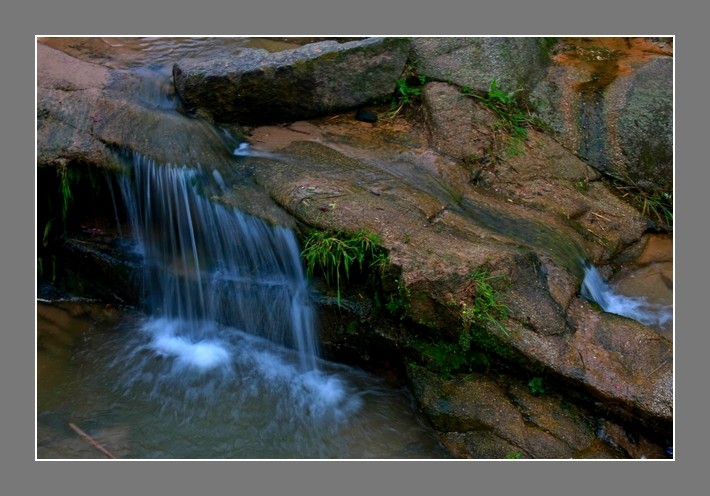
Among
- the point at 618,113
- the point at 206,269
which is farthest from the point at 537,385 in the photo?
the point at 618,113

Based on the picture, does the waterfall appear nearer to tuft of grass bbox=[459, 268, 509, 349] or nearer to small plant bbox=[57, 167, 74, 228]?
small plant bbox=[57, 167, 74, 228]

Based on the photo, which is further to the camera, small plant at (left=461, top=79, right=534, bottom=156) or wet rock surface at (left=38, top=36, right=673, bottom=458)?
small plant at (left=461, top=79, right=534, bottom=156)

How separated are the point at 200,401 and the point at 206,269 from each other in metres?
1.03

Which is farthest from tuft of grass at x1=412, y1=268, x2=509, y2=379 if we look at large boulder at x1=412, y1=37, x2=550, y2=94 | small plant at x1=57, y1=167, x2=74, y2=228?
small plant at x1=57, y1=167, x2=74, y2=228

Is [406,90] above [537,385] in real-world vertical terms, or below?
above

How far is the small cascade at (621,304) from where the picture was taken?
4.88 m

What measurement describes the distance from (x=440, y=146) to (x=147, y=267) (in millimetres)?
2549

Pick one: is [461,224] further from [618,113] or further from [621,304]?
[618,113]

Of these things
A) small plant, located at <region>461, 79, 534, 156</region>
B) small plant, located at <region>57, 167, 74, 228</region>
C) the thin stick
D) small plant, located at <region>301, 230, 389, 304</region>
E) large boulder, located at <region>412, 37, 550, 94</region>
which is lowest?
the thin stick

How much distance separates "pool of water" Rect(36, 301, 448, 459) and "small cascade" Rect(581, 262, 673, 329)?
1.56 m

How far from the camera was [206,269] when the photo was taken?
515 centimetres

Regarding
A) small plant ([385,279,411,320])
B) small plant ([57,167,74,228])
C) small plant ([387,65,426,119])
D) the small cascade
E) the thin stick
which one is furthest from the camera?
small plant ([387,65,426,119])

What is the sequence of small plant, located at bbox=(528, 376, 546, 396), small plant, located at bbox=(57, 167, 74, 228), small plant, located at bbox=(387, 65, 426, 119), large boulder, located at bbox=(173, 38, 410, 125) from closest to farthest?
small plant, located at bbox=(528, 376, 546, 396), small plant, located at bbox=(57, 167, 74, 228), large boulder, located at bbox=(173, 38, 410, 125), small plant, located at bbox=(387, 65, 426, 119)

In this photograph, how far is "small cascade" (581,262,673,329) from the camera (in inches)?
192
